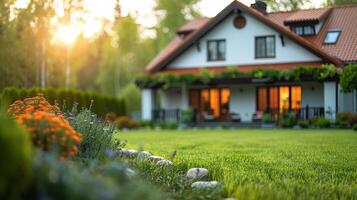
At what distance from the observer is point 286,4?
3164 cm

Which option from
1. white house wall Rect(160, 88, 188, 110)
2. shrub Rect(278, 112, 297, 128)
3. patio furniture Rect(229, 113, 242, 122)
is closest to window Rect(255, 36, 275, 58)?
patio furniture Rect(229, 113, 242, 122)

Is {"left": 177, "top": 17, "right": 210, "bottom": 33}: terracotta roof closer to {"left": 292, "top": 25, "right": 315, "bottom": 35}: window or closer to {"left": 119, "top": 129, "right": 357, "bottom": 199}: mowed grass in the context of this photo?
{"left": 292, "top": 25, "right": 315, "bottom": 35}: window

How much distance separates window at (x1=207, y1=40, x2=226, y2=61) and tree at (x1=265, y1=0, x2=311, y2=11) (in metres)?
3.92

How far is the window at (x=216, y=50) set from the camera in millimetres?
29247

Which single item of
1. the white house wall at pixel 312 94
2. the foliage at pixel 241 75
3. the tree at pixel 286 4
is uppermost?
the tree at pixel 286 4

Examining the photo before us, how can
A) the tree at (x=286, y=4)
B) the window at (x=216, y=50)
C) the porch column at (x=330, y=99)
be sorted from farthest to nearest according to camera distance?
1. the tree at (x=286, y=4)
2. the window at (x=216, y=50)
3. the porch column at (x=330, y=99)

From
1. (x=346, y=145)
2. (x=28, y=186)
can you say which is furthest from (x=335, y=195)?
(x=346, y=145)

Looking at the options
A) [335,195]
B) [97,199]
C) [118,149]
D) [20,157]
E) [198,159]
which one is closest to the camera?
[20,157]

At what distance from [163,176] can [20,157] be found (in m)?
4.37

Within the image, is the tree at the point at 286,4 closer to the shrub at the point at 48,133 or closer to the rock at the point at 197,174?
the rock at the point at 197,174

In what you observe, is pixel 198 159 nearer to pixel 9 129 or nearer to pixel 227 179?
pixel 227 179

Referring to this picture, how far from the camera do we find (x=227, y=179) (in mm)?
8008

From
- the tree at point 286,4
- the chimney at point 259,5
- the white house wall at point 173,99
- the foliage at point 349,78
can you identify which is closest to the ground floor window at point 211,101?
the white house wall at point 173,99

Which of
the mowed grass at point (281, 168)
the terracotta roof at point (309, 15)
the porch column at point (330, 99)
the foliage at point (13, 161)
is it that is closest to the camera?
the foliage at point (13, 161)
